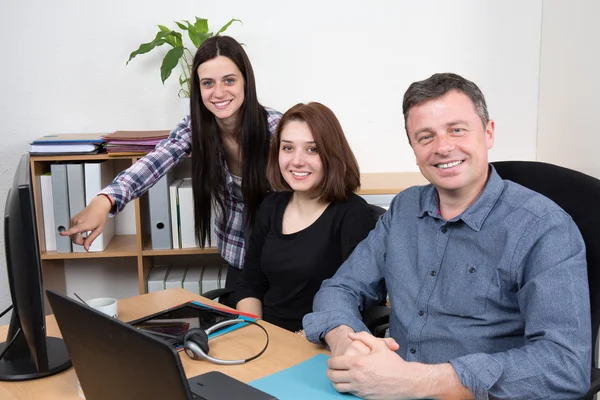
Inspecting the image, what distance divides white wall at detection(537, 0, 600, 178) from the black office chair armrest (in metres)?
1.04

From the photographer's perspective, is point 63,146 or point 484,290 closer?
point 484,290

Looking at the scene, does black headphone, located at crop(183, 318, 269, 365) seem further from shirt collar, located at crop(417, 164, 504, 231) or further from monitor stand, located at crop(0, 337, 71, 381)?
shirt collar, located at crop(417, 164, 504, 231)

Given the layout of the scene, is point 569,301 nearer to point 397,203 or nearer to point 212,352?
point 397,203

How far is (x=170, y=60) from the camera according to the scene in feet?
8.77

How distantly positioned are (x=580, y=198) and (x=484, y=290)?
1.05 feet

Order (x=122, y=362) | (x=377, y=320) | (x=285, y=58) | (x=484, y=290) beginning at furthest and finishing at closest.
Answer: (x=285, y=58) → (x=377, y=320) → (x=484, y=290) → (x=122, y=362)

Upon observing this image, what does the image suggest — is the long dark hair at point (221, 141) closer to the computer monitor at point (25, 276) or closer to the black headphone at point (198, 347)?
the black headphone at point (198, 347)

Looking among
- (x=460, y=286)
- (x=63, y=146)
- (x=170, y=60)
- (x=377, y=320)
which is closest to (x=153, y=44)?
Result: (x=170, y=60)

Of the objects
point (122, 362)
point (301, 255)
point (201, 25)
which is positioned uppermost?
point (201, 25)

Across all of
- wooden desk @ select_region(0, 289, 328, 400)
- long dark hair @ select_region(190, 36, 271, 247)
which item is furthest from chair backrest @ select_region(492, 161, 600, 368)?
long dark hair @ select_region(190, 36, 271, 247)

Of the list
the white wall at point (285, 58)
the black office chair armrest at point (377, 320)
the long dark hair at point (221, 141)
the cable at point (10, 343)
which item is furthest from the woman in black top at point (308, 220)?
the white wall at point (285, 58)

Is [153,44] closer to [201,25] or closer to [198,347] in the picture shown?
[201,25]

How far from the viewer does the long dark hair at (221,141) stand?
221cm

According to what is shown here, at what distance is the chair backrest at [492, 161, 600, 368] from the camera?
132cm
